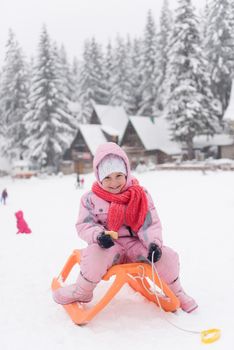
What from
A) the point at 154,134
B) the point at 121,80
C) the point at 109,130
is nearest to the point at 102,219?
the point at 154,134

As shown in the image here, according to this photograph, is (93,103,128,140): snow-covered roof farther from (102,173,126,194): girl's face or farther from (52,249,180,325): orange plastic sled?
(52,249,180,325): orange plastic sled

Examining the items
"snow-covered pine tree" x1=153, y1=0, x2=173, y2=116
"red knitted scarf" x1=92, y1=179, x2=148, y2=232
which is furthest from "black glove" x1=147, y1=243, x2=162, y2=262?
"snow-covered pine tree" x1=153, y1=0, x2=173, y2=116

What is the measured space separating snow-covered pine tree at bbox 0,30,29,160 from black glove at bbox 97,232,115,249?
4767 cm

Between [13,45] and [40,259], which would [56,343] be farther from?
[13,45]

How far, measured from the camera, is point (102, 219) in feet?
14.4

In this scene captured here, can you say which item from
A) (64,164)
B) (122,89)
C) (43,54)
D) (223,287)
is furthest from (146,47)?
(223,287)

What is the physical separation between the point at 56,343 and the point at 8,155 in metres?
50.6

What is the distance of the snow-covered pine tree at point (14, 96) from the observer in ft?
166

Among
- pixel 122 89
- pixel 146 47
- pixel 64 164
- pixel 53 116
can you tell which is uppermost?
pixel 146 47

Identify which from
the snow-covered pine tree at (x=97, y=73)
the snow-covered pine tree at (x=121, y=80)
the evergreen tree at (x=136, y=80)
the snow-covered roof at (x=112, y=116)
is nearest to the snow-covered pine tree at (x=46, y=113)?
the snow-covered roof at (x=112, y=116)

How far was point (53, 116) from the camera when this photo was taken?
147 feet

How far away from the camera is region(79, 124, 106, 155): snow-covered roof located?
4600cm

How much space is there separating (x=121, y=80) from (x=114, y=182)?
51472mm

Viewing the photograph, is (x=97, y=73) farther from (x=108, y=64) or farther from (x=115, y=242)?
(x=115, y=242)
